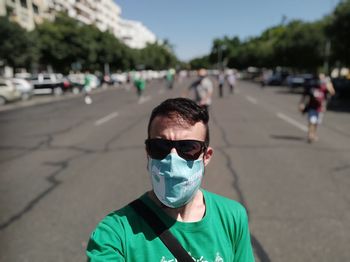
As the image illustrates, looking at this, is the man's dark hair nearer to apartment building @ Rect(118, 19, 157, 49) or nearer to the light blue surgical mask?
the light blue surgical mask

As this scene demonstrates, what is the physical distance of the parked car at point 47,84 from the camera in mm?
28828

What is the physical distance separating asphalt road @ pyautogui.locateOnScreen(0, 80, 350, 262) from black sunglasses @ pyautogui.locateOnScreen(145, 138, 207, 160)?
226cm

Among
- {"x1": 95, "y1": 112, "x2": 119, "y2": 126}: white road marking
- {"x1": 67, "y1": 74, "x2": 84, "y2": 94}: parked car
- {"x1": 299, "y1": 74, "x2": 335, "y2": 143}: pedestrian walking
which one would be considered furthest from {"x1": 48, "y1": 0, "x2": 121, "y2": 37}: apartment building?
{"x1": 67, "y1": 74, "x2": 84, "y2": 94}: parked car

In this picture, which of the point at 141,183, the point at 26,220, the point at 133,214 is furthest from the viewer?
the point at 141,183

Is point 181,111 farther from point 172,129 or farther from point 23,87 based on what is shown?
point 23,87

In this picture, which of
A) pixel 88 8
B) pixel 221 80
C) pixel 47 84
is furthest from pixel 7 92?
pixel 221 80

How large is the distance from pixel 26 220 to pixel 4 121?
11.2 meters

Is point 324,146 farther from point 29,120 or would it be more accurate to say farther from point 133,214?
point 29,120

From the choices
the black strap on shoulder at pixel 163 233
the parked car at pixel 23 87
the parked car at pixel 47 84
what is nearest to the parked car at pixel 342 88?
the parked car at pixel 23 87

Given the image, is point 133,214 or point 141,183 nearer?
point 133,214

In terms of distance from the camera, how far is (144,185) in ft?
18.1

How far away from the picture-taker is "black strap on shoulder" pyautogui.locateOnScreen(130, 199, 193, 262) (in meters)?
1.43

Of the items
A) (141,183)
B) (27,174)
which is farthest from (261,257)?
(27,174)

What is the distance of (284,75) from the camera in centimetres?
4638
